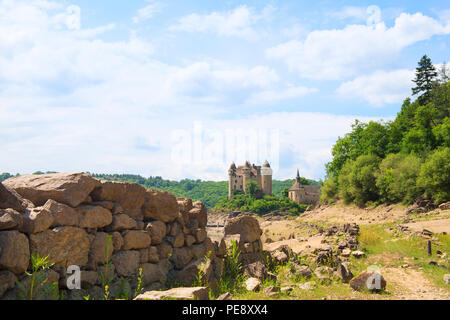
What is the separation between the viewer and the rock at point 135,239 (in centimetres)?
716

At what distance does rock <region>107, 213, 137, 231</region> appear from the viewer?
23.1ft

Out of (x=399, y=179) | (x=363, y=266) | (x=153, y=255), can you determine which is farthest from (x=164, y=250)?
(x=399, y=179)

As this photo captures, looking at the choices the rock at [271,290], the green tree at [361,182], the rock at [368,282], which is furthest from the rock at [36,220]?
the green tree at [361,182]

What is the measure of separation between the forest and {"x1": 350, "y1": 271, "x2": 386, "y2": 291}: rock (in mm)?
24397

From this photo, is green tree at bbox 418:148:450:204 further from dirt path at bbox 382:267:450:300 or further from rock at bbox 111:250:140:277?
rock at bbox 111:250:140:277

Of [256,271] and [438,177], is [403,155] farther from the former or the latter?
[256,271]

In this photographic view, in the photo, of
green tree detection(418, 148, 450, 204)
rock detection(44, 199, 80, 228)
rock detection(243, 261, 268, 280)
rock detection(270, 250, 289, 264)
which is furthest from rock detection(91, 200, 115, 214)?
green tree detection(418, 148, 450, 204)

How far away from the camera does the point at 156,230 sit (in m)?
7.85

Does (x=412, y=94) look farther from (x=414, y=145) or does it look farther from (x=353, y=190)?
(x=353, y=190)

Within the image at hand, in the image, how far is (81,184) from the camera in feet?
21.6

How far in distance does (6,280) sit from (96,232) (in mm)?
1902

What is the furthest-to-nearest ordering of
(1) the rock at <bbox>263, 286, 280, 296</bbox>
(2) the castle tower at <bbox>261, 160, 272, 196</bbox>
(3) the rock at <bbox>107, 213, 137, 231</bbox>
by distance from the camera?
(2) the castle tower at <bbox>261, 160, 272, 196</bbox> → (1) the rock at <bbox>263, 286, 280, 296</bbox> → (3) the rock at <bbox>107, 213, 137, 231</bbox>

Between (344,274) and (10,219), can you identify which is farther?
(344,274)
